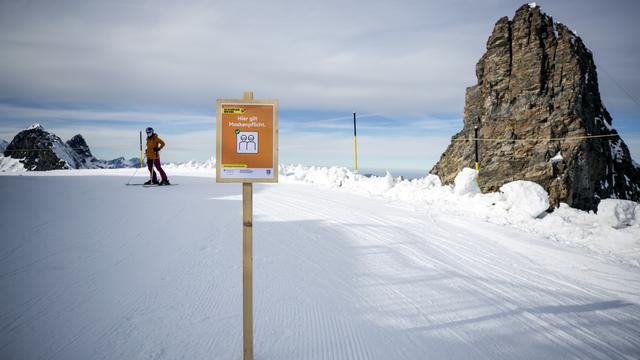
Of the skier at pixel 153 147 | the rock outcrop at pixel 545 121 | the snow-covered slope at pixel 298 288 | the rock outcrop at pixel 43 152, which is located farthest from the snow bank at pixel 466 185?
the rock outcrop at pixel 43 152

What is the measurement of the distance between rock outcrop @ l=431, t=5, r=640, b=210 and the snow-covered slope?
812 inches

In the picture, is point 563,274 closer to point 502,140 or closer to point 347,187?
point 347,187

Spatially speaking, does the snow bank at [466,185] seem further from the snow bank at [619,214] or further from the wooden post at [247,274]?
the wooden post at [247,274]

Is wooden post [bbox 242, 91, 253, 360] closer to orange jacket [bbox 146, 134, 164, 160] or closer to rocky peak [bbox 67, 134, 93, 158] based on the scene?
orange jacket [bbox 146, 134, 164, 160]

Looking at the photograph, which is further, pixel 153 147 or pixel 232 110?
pixel 153 147

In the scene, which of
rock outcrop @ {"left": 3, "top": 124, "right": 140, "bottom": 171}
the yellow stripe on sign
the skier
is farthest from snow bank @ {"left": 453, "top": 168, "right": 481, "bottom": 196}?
rock outcrop @ {"left": 3, "top": 124, "right": 140, "bottom": 171}

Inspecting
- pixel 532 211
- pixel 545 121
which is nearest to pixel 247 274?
pixel 532 211

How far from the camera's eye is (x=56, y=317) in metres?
3.53

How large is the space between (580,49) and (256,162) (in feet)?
117

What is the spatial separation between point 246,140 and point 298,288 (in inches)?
94.9

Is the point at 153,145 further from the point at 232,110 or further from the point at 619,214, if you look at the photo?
the point at 619,214

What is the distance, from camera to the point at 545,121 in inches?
1026

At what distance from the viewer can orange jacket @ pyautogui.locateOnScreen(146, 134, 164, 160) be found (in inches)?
443

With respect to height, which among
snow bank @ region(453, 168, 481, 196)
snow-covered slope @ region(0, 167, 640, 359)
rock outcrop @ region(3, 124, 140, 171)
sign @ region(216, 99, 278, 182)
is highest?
rock outcrop @ region(3, 124, 140, 171)
